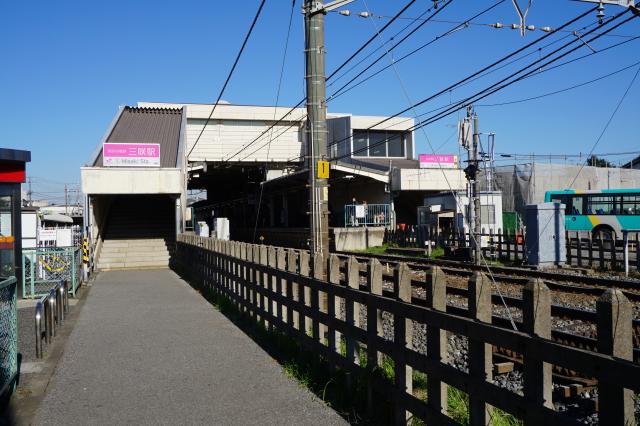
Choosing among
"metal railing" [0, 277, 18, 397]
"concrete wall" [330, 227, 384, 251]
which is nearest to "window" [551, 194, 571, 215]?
"concrete wall" [330, 227, 384, 251]

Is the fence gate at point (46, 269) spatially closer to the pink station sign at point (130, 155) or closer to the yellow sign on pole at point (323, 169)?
the yellow sign on pole at point (323, 169)

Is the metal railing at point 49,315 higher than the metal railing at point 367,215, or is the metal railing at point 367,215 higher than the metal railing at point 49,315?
the metal railing at point 367,215

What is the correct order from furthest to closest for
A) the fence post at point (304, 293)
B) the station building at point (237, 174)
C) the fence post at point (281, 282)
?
1. the station building at point (237, 174)
2. the fence post at point (281, 282)
3. the fence post at point (304, 293)

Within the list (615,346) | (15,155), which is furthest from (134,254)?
(615,346)

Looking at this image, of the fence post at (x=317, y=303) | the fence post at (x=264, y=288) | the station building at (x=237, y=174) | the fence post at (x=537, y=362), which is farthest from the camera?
the station building at (x=237, y=174)

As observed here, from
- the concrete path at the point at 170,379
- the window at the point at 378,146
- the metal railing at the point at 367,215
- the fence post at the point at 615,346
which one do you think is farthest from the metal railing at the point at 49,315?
the window at the point at 378,146

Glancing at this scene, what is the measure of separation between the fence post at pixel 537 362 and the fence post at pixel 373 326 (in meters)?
2.17

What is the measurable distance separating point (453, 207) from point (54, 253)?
2164 centimetres

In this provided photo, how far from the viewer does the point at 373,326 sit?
5.76 m

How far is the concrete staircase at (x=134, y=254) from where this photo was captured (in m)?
27.0

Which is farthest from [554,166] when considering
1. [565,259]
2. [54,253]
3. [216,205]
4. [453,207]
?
[54,253]

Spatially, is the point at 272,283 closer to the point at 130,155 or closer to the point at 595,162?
the point at 130,155

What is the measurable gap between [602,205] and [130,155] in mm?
23085

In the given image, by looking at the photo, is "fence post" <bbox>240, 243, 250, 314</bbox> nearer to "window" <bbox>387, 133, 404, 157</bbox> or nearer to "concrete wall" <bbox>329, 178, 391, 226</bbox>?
"concrete wall" <bbox>329, 178, 391, 226</bbox>
